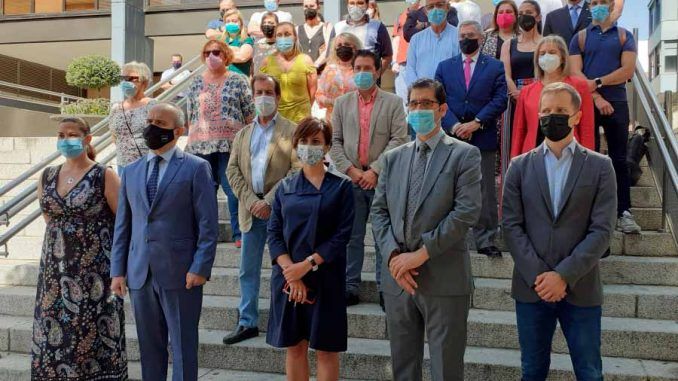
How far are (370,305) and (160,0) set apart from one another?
15.3 meters

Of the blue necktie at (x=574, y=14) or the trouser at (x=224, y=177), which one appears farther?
the blue necktie at (x=574, y=14)

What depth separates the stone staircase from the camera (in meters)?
4.53

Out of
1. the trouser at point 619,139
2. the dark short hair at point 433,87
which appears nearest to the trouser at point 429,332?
the dark short hair at point 433,87

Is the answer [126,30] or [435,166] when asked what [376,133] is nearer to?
[435,166]

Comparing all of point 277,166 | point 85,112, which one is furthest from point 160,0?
point 277,166

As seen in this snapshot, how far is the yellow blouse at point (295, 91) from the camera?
244 inches

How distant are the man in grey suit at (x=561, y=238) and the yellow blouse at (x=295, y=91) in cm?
297

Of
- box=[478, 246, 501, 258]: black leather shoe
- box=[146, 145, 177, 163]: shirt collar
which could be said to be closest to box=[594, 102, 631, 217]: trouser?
box=[478, 246, 501, 258]: black leather shoe

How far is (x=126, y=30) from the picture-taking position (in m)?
17.3

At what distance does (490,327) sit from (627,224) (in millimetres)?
1679

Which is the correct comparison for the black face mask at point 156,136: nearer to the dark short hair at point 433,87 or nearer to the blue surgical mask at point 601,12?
the dark short hair at point 433,87

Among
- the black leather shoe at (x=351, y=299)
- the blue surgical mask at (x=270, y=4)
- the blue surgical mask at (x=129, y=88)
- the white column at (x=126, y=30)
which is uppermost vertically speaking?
the white column at (x=126, y=30)

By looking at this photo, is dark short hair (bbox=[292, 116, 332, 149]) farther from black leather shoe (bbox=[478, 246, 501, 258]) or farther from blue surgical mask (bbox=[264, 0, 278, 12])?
blue surgical mask (bbox=[264, 0, 278, 12])

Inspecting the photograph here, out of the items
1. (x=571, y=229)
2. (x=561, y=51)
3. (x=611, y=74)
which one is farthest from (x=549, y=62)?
(x=571, y=229)
